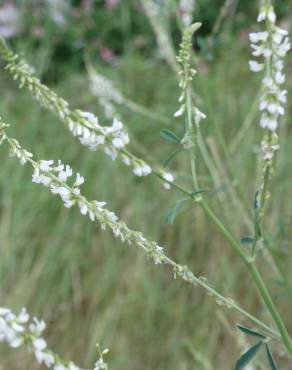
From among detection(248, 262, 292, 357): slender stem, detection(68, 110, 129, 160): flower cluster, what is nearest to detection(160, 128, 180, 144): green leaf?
detection(68, 110, 129, 160): flower cluster

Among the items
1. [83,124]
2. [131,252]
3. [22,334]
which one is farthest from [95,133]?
[131,252]

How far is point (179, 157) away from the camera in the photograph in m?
3.98

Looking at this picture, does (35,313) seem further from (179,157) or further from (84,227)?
(179,157)

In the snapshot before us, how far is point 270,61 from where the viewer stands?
1114mm

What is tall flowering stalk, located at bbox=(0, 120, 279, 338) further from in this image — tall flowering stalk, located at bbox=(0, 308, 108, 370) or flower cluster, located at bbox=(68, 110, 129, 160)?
tall flowering stalk, located at bbox=(0, 308, 108, 370)

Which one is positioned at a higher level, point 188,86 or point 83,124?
point 188,86

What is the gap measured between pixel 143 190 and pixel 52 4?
211 centimetres

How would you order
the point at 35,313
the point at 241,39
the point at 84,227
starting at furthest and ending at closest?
the point at 241,39 → the point at 84,227 → the point at 35,313

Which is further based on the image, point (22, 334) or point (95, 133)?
point (95, 133)

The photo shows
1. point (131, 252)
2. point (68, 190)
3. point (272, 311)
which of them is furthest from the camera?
point (131, 252)

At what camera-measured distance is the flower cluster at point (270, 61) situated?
1087mm

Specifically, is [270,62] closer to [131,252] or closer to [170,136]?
[170,136]

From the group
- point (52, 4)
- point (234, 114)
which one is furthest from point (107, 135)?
point (52, 4)

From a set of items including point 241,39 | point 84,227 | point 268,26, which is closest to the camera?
point 268,26
